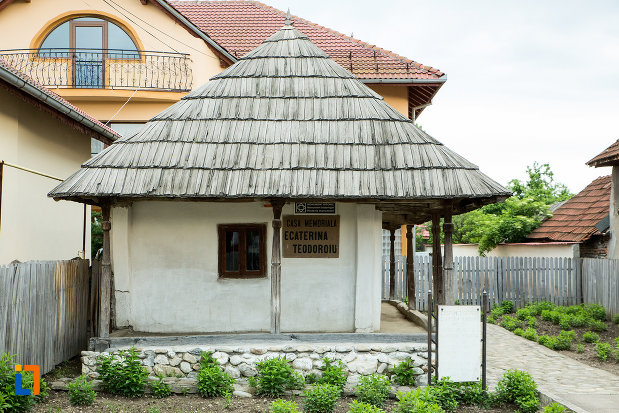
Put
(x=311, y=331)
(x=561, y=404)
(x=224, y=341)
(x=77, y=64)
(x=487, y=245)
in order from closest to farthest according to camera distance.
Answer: (x=561, y=404), (x=224, y=341), (x=311, y=331), (x=77, y=64), (x=487, y=245)

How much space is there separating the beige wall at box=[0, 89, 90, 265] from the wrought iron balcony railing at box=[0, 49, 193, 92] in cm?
320

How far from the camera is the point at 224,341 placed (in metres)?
8.84

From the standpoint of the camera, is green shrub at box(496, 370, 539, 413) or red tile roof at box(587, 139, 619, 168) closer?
green shrub at box(496, 370, 539, 413)

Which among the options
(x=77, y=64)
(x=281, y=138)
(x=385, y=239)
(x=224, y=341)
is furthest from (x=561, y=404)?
(x=77, y=64)

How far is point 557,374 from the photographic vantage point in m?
9.91

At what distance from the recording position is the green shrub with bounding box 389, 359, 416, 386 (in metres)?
Answer: 8.62

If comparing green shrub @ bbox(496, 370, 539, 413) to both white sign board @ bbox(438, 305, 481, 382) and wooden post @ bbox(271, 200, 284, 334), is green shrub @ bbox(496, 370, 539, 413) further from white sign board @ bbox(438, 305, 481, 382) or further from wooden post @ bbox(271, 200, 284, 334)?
wooden post @ bbox(271, 200, 284, 334)

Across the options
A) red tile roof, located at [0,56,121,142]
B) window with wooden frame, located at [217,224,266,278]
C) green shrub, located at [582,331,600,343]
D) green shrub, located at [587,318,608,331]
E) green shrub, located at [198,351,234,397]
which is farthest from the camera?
green shrub, located at [587,318,608,331]

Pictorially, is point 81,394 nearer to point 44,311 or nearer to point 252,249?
point 44,311

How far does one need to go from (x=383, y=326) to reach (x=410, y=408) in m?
3.41

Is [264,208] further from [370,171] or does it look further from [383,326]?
[383,326]

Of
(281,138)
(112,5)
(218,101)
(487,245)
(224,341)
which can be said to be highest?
(112,5)

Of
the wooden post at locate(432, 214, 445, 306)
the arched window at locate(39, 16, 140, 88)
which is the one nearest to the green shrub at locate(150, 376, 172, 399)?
the wooden post at locate(432, 214, 445, 306)

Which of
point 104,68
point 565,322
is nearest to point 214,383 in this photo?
point 565,322
